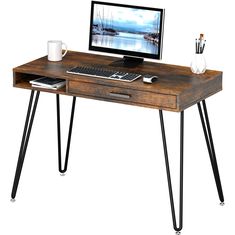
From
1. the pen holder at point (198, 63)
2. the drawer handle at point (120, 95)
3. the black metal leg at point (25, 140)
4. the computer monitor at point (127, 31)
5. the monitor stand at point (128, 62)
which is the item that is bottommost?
the black metal leg at point (25, 140)

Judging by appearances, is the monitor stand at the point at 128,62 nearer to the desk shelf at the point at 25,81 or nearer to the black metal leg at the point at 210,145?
the desk shelf at the point at 25,81

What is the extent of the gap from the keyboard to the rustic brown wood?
0.14 feet

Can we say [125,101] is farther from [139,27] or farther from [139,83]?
[139,27]

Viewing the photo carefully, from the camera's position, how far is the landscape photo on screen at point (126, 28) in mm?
6402

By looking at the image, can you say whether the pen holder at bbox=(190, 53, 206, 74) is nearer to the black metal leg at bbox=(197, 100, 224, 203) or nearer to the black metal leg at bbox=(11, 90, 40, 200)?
the black metal leg at bbox=(197, 100, 224, 203)

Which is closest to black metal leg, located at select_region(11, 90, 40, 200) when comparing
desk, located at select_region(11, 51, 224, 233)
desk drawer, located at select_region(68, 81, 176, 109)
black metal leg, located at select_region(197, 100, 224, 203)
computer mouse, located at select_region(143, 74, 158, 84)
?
desk, located at select_region(11, 51, 224, 233)

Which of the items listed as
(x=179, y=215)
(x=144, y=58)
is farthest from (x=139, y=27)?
(x=179, y=215)

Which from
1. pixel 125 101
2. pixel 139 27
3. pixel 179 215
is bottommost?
pixel 179 215

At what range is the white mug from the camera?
6672mm

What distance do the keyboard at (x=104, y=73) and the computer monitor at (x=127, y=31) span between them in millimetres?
234

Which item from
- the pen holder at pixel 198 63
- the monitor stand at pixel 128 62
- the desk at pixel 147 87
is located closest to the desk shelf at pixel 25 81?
the desk at pixel 147 87

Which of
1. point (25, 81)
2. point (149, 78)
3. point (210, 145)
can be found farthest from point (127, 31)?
point (210, 145)

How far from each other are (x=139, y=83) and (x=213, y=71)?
624 mm

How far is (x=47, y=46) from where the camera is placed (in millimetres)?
6723
